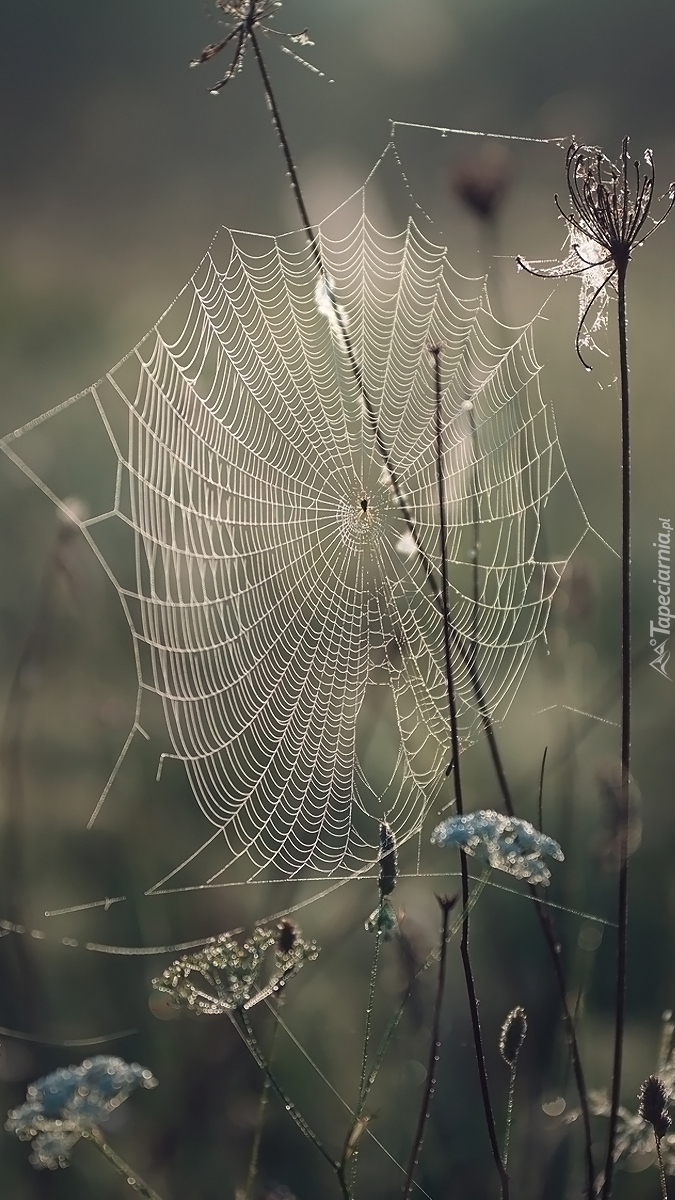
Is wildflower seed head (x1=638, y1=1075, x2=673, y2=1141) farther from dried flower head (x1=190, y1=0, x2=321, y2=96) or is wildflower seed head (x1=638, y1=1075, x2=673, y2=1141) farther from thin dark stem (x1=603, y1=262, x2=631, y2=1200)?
dried flower head (x1=190, y1=0, x2=321, y2=96)

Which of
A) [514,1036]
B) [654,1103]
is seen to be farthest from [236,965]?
[654,1103]

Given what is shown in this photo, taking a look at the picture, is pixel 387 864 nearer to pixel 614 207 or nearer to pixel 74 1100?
pixel 74 1100

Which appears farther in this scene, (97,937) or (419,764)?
(419,764)

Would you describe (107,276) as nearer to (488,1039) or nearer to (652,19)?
(488,1039)

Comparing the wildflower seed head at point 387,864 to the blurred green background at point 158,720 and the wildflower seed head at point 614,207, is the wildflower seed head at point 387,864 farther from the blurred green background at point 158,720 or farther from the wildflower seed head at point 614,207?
the wildflower seed head at point 614,207

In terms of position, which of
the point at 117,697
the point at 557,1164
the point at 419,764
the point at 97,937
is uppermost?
the point at 117,697

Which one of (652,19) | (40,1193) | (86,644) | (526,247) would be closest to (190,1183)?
(40,1193)
